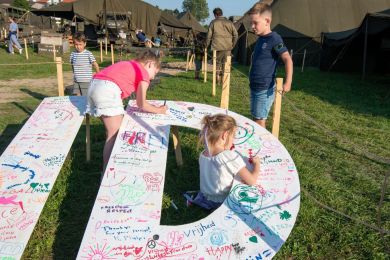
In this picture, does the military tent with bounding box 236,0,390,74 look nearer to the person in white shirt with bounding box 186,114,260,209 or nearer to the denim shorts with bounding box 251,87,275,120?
the denim shorts with bounding box 251,87,275,120

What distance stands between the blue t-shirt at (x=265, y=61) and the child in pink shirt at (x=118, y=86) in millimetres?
1277

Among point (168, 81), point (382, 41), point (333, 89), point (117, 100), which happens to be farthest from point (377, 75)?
point (117, 100)

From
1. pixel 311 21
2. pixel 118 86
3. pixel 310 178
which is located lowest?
pixel 310 178

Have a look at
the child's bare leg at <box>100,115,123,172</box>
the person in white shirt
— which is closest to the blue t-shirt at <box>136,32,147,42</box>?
the child's bare leg at <box>100,115,123,172</box>

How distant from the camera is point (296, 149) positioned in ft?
18.2

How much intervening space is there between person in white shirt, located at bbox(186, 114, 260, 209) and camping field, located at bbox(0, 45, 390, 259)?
620 mm

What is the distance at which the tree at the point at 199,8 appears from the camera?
3836 inches

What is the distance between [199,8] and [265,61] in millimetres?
100741

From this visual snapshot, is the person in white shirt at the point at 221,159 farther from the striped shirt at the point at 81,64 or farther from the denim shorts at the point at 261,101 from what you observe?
the striped shirt at the point at 81,64

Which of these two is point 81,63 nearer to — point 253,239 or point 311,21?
point 253,239

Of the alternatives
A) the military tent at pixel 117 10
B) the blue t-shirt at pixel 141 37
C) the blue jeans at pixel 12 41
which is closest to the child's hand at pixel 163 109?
the blue jeans at pixel 12 41

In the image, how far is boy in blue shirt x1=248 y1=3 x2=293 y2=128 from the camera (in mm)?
4070

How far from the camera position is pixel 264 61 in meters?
4.28

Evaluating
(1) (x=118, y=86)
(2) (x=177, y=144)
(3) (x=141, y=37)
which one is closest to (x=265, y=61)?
(2) (x=177, y=144)
